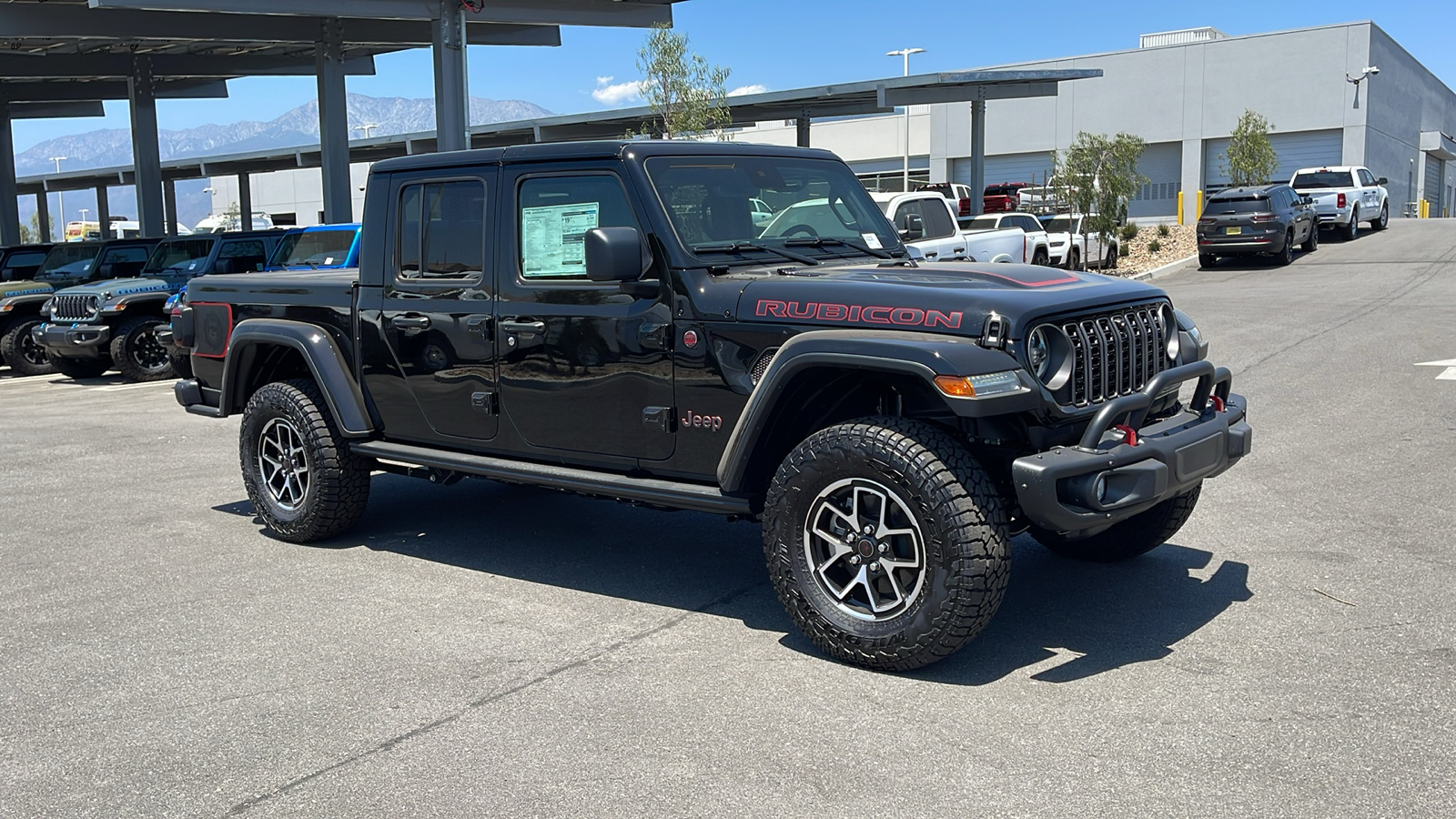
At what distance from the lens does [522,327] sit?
18.8 ft

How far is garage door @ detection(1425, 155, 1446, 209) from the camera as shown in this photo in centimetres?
Result: 6912

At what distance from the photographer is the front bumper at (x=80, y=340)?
1547cm

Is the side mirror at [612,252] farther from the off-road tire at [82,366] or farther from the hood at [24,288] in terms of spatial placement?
the hood at [24,288]

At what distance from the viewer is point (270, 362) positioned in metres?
7.28

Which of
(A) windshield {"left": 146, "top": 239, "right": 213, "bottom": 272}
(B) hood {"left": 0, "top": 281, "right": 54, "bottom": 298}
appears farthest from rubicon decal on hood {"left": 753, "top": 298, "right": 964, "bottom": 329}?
(B) hood {"left": 0, "top": 281, "right": 54, "bottom": 298}

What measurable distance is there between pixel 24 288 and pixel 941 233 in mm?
12952

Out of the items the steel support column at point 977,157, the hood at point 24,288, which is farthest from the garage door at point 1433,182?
the hood at point 24,288

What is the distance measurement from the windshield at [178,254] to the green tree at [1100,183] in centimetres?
1900

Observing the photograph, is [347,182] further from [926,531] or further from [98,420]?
[926,531]

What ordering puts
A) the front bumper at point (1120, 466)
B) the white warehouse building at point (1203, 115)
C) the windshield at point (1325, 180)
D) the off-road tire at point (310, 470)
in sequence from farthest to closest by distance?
the white warehouse building at point (1203, 115) → the windshield at point (1325, 180) → the off-road tire at point (310, 470) → the front bumper at point (1120, 466)

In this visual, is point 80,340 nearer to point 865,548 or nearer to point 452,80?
point 452,80

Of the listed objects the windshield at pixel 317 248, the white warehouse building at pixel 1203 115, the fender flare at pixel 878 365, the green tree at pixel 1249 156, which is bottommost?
the fender flare at pixel 878 365

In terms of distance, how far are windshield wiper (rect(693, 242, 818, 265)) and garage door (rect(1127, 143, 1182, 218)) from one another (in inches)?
2140

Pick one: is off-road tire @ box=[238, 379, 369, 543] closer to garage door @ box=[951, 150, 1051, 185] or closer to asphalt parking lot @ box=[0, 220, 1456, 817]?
asphalt parking lot @ box=[0, 220, 1456, 817]
